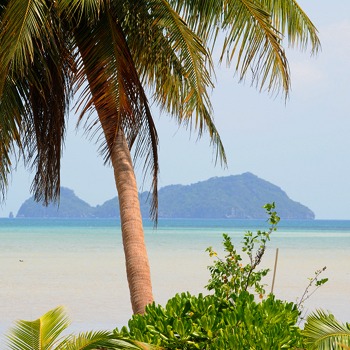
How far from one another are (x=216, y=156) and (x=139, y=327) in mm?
4367

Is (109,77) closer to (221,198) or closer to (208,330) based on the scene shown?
(208,330)

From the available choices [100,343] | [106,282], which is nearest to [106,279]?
[106,282]

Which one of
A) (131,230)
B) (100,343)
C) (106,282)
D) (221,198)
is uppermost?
(221,198)

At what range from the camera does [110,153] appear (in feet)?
32.9

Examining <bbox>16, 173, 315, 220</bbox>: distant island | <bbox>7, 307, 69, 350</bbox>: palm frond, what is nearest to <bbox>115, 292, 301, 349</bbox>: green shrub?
<bbox>7, 307, 69, 350</bbox>: palm frond

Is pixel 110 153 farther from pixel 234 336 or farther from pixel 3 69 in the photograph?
pixel 234 336

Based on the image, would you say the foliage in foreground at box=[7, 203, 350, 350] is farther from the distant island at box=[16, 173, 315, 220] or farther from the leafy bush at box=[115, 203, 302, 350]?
the distant island at box=[16, 173, 315, 220]

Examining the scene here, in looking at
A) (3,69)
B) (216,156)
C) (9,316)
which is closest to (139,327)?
(3,69)

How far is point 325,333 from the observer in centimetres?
641

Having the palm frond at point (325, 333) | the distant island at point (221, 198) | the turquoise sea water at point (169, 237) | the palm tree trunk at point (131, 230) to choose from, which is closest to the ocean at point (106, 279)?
the turquoise sea water at point (169, 237)

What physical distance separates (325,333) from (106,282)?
1891cm

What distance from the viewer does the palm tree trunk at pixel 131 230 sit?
9469 mm

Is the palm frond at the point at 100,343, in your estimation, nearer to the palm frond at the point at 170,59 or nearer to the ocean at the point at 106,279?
the palm frond at the point at 170,59

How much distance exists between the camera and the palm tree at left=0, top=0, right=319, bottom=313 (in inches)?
375
